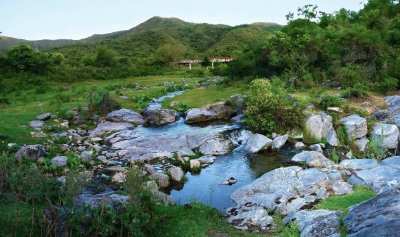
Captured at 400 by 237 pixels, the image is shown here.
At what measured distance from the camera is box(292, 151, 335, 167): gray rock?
61.1ft

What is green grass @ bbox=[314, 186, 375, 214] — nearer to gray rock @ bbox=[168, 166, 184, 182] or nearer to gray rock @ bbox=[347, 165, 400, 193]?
gray rock @ bbox=[347, 165, 400, 193]

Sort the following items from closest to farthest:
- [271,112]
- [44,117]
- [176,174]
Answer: [176,174], [271,112], [44,117]

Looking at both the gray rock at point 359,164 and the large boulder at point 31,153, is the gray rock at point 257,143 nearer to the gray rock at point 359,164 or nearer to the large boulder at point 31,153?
the gray rock at point 359,164

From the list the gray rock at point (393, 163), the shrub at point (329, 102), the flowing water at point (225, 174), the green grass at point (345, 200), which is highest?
the shrub at point (329, 102)

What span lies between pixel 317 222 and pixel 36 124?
68.9 ft

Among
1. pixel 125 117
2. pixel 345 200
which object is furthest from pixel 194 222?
pixel 125 117

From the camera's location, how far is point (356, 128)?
76.3 ft

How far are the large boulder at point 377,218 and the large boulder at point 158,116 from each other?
1980cm

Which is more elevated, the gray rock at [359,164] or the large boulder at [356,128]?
the large boulder at [356,128]

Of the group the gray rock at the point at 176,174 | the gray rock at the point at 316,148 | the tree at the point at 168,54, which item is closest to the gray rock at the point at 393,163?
the gray rock at the point at 316,148

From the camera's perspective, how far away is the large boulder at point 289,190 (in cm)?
1422

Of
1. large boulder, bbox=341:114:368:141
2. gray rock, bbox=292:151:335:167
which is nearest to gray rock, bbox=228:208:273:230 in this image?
gray rock, bbox=292:151:335:167

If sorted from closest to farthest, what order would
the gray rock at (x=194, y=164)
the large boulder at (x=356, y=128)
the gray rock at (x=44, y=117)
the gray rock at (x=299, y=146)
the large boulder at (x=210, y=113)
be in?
the gray rock at (x=194, y=164), the gray rock at (x=299, y=146), the large boulder at (x=356, y=128), the gray rock at (x=44, y=117), the large boulder at (x=210, y=113)

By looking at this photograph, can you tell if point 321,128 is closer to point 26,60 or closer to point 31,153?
point 31,153
